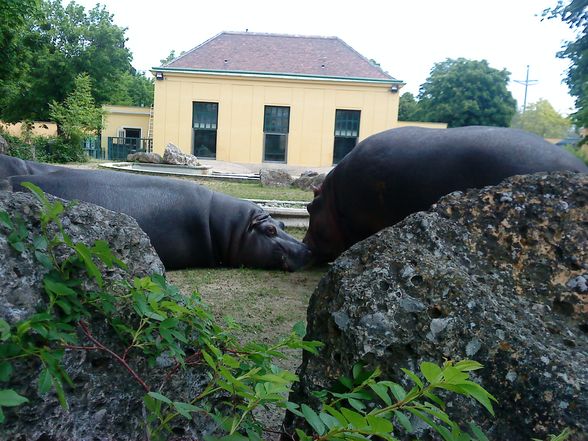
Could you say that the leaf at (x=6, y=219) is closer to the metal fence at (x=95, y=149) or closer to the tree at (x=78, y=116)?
the tree at (x=78, y=116)

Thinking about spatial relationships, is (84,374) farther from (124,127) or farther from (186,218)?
(124,127)

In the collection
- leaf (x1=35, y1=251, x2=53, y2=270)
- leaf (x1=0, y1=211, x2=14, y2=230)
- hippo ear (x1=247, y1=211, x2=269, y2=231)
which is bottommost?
hippo ear (x1=247, y1=211, x2=269, y2=231)

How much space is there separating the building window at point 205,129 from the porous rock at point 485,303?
2553 cm

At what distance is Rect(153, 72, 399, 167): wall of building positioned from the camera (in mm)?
25516

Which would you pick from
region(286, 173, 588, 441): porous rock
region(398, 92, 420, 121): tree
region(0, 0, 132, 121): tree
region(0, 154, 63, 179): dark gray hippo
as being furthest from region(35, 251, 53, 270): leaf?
region(398, 92, 420, 121): tree

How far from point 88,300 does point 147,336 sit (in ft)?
0.49

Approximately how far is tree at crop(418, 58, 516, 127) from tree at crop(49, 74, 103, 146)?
27320 mm

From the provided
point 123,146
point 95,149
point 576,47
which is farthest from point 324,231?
point 95,149

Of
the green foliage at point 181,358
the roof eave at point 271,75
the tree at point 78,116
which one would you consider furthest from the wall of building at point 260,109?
the green foliage at point 181,358

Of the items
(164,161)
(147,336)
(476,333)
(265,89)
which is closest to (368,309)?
(476,333)

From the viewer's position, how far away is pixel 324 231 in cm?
523

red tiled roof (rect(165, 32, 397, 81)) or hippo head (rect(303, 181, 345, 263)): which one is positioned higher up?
red tiled roof (rect(165, 32, 397, 81))

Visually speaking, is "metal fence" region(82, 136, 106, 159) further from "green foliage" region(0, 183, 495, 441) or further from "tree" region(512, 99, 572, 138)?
"green foliage" region(0, 183, 495, 441)

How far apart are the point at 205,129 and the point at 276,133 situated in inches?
132
